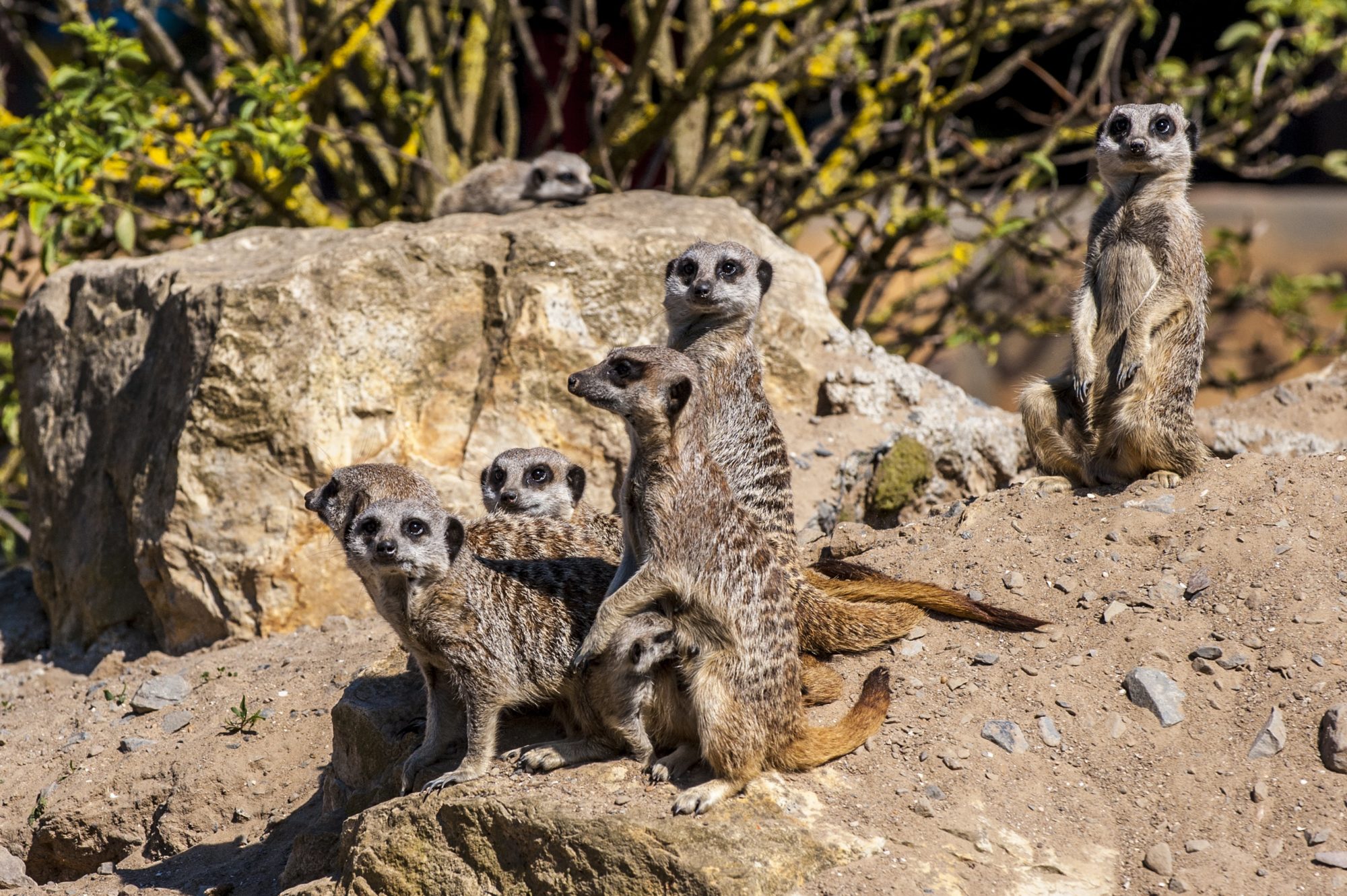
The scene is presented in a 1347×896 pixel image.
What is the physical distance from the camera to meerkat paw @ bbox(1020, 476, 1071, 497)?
3.98 m

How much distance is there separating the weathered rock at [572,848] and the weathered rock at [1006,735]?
48cm

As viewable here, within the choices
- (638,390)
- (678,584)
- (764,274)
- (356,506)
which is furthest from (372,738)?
(764,274)

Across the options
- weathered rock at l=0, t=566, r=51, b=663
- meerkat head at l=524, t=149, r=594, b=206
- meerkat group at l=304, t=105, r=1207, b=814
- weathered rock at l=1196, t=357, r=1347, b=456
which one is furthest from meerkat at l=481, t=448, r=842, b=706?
weathered rock at l=1196, t=357, r=1347, b=456

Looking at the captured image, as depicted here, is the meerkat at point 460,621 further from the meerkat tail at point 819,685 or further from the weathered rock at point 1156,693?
the weathered rock at point 1156,693

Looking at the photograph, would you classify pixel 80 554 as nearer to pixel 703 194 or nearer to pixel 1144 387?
pixel 703 194

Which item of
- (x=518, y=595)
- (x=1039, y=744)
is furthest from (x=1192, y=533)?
(x=518, y=595)

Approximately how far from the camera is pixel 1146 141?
3.95 meters

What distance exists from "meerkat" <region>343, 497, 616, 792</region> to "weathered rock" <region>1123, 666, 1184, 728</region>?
1286 mm

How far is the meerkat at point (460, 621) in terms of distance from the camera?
9.84ft

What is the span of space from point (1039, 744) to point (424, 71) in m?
4.68

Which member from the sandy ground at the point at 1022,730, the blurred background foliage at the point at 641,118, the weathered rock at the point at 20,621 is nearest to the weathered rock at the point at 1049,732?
the sandy ground at the point at 1022,730

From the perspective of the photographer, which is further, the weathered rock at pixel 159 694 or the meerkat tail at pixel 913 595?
the weathered rock at pixel 159 694

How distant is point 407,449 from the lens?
179 inches

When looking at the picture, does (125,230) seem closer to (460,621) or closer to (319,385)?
(319,385)
